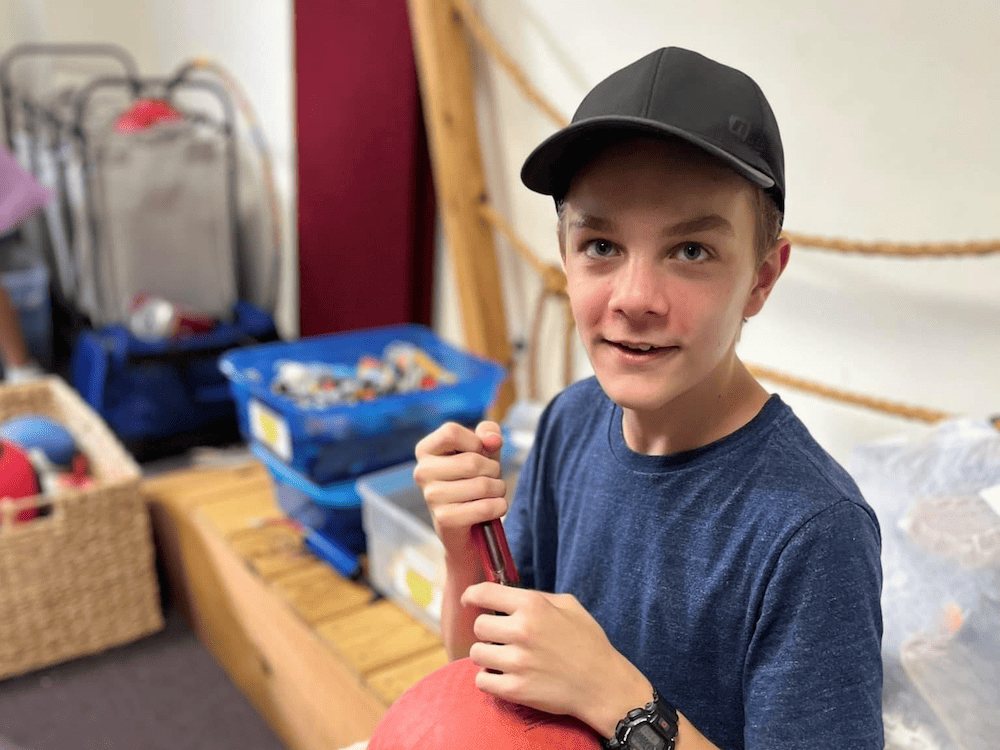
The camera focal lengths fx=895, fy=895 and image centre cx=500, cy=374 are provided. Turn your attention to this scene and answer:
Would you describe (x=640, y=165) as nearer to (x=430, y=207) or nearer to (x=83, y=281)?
(x=430, y=207)

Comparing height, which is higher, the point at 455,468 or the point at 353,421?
the point at 455,468

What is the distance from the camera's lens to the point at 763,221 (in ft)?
2.17

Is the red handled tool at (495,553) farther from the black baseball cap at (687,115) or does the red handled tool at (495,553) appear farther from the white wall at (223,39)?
the white wall at (223,39)

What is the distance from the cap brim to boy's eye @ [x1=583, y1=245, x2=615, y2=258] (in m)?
0.06

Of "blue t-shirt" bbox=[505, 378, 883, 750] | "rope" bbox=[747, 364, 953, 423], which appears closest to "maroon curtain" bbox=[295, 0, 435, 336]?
"rope" bbox=[747, 364, 953, 423]

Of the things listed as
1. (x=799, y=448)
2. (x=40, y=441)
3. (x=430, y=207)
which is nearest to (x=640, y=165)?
(x=799, y=448)

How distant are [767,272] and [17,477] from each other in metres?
1.59

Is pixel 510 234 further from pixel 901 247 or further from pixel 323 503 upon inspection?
pixel 901 247

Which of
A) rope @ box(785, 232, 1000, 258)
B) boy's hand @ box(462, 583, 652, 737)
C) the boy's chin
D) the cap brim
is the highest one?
the cap brim

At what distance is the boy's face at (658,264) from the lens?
2.05ft

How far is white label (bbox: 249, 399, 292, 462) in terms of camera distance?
1565 mm

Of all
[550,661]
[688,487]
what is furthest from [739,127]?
[550,661]

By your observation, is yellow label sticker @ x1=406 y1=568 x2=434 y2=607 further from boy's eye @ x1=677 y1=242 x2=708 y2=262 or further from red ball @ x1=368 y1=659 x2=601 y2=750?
boy's eye @ x1=677 y1=242 x2=708 y2=262

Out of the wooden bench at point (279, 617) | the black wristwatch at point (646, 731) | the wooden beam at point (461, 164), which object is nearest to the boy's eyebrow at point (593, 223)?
the black wristwatch at point (646, 731)
